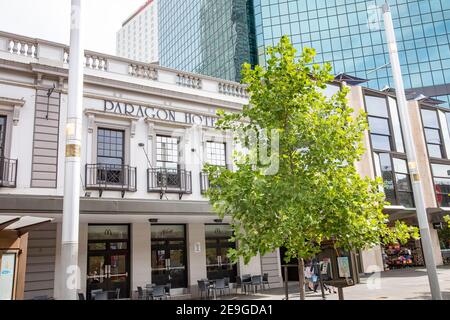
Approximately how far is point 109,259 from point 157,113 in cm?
629

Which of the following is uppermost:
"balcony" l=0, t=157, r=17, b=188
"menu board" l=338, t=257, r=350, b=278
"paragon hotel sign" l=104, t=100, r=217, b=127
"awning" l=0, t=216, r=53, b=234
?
"paragon hotel sign" l=104, t=100, r=217, b=127

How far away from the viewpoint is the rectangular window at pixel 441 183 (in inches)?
1096

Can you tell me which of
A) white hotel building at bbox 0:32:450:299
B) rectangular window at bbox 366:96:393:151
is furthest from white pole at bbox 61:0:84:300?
rectangular window at bbox 366:96:393:151

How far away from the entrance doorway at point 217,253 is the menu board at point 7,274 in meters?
9.25

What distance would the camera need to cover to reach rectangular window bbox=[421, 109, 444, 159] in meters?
29.0

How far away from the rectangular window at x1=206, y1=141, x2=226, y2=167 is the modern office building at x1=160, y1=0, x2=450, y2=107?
143ft

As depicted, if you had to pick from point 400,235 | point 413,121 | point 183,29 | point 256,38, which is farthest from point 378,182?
point 183,29

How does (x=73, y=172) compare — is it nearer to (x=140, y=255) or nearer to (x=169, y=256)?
(x=140, y=255)

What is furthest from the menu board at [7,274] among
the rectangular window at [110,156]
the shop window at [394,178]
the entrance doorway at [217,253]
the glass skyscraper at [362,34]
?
the glass skyscraper at [362,34]

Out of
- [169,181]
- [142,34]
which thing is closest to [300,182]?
[169,181]

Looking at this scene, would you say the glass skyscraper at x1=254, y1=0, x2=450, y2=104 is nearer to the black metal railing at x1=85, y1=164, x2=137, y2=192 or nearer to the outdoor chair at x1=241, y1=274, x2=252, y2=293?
the outdoor chair at x1=241, y1=274, x2=252, y2=293
